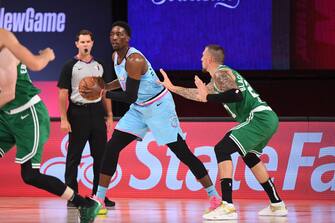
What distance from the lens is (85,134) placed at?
33.0ft

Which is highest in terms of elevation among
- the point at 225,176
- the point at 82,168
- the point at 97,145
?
the point at 97,145

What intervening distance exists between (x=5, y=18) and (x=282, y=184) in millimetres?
5337

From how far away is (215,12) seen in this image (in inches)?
532

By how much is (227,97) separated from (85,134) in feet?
6.82

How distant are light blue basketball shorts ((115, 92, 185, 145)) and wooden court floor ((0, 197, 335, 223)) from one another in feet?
2.74

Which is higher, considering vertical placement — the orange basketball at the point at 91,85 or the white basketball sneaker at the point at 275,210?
the orange basketball at the point at 91,85

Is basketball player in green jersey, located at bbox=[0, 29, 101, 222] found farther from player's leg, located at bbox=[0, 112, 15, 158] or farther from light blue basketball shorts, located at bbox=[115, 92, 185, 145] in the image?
light blue basketball shorts, located at bbox=[115, 92, 185, 145]

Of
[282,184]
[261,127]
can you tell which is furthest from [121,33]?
[282,184]

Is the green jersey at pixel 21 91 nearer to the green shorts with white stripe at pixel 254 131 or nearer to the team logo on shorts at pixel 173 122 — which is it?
the team logo on shorts at pixel 173 122

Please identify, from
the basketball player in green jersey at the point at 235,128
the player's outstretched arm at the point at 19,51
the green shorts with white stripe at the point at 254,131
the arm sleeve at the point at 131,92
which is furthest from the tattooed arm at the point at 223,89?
the player's outstretched arm at the point at 19,51

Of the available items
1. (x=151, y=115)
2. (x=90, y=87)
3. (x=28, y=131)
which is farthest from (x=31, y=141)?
(x=151, y=115)

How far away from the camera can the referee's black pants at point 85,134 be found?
1002 centimetres

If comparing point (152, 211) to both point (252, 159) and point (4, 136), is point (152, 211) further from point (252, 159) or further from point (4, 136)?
point (4, 136)

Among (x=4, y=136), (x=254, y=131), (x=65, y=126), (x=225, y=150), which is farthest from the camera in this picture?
(x=65, y=126)
